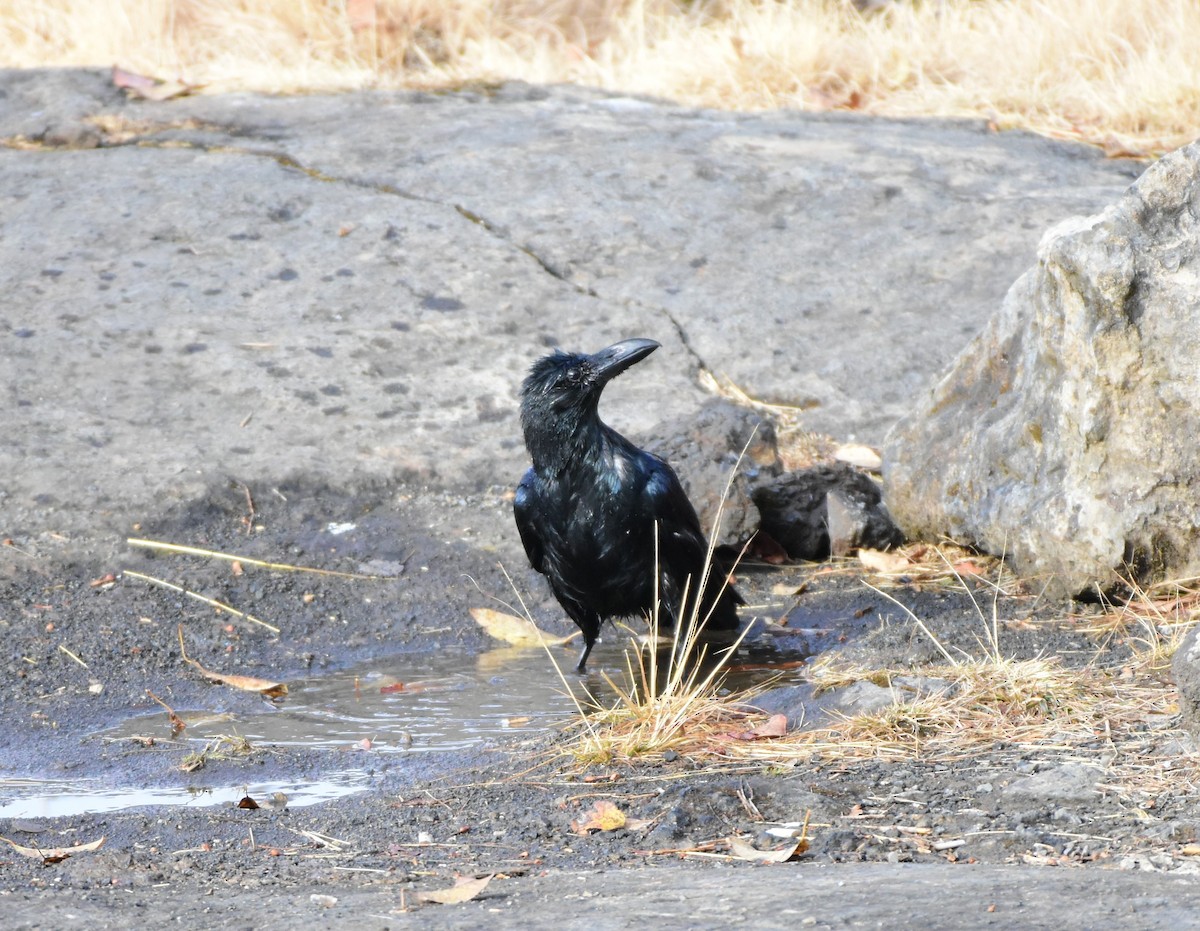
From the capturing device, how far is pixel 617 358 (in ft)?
14.9

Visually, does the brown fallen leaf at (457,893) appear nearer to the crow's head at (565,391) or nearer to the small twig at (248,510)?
the crow's head at (565,391)

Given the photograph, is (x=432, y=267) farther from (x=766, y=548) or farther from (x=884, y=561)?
(x=884, y=561)

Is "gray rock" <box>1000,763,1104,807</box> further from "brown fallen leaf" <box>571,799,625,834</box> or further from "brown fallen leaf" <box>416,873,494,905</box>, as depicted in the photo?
"brown fallen leaf" <box>416,873,494,905</box>

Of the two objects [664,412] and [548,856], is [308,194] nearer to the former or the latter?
[664,412]

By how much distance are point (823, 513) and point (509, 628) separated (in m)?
1.37

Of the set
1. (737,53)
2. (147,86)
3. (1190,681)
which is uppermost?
(737,53)

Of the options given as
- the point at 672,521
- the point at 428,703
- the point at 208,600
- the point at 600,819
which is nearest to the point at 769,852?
the point at 600,819

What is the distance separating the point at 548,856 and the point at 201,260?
4.76 m

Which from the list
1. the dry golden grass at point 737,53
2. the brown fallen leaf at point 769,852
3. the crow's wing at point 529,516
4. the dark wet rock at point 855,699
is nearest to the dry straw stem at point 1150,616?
the dark wet rock at point 855,699

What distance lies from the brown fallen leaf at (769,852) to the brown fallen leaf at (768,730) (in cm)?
76

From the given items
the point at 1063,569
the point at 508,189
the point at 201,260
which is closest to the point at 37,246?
the point at 201,260

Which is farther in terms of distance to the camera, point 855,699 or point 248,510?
point 248,510

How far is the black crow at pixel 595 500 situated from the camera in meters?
4.53

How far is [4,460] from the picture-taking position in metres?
5.43
